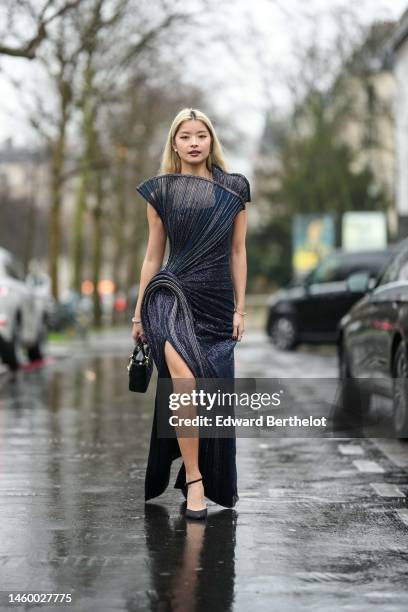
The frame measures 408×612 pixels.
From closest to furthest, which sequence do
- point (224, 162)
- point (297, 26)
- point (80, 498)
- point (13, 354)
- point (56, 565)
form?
point (56, 565), point (224, 162), point (80, 498), point (13, 354), point (297, 26)

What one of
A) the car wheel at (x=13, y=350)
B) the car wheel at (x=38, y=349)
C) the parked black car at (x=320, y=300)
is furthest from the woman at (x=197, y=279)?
the parked black car at (x=320, y=300)

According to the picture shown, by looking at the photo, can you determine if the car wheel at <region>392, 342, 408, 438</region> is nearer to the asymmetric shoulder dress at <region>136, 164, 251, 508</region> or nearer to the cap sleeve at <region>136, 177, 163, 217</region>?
the asymmetric shoulder dress at <region>136, 164, 251, 508</region>

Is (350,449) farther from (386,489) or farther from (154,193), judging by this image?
(154,193)

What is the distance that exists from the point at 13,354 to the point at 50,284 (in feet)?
74.0

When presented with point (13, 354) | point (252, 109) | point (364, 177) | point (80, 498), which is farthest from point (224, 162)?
point (364, 177)

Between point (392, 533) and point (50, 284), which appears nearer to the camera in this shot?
point (392, 533)

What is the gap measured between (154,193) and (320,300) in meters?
20.5

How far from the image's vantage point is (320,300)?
27.3 m

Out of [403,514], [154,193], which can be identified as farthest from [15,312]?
[403,514]

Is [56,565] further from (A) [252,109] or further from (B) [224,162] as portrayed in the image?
(A) [252,109]

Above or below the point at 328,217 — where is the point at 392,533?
below

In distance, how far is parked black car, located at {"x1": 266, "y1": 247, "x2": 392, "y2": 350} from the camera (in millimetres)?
26422

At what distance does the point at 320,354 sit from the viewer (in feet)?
88.8

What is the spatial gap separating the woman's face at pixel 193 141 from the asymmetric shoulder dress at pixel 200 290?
92mm
